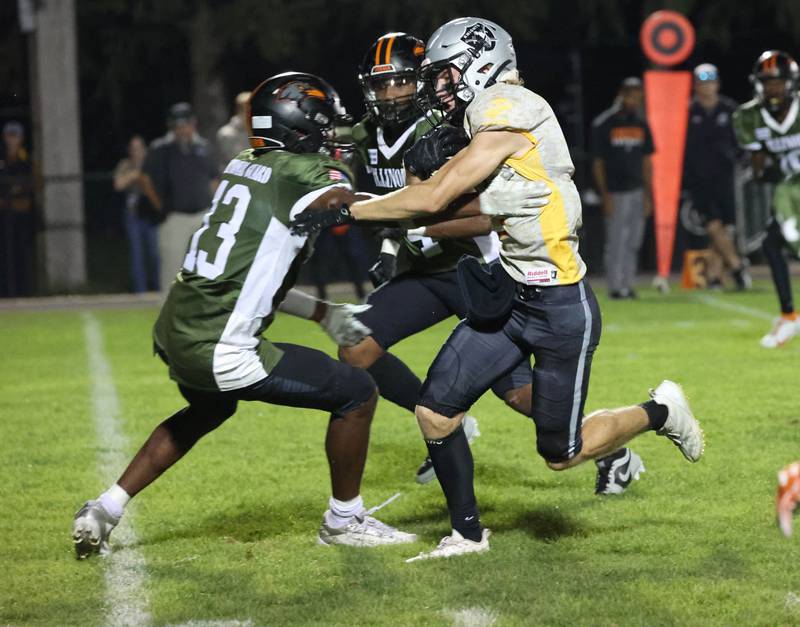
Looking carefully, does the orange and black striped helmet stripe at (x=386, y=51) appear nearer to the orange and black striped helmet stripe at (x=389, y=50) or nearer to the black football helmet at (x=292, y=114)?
the orange and black striped helmet stripe at (x=389, y=50)

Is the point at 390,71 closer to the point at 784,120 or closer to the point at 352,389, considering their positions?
the point at 352,389

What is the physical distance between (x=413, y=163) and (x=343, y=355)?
66.0 inches

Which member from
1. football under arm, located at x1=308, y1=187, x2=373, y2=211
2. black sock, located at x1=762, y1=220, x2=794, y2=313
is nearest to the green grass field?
black sock, located at x1=762, y1=220, x2=794, y2=313

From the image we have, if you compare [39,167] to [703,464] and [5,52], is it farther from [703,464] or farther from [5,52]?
[703,464]

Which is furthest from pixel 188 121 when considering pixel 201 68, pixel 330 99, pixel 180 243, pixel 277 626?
pixel 277 626

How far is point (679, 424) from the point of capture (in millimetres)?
5461

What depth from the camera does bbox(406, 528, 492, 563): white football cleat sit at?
5.12m

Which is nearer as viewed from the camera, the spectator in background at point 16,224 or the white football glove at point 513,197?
the white football glove at point 513,197

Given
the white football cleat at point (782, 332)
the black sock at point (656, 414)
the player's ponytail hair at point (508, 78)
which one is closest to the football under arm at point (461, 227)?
the player's ponytail hair at point (508, 78)

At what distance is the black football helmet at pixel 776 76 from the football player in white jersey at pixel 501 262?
19.6 feet

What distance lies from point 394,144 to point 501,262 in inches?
62.7

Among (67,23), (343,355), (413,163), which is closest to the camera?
(413,163)

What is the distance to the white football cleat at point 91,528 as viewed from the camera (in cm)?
523

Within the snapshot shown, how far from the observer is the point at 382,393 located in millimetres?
6422
